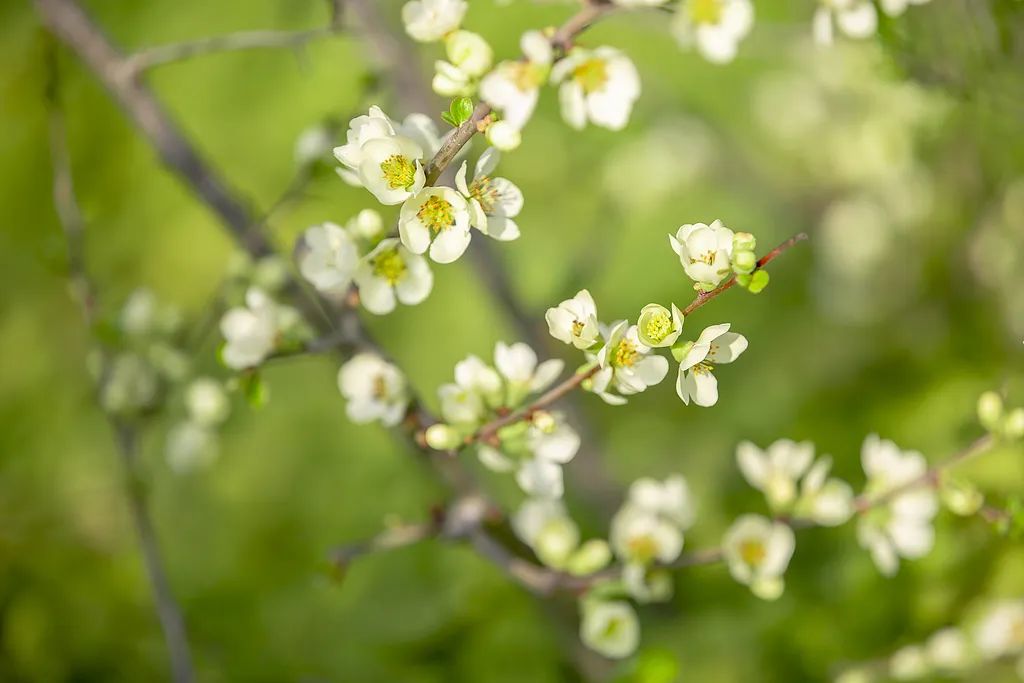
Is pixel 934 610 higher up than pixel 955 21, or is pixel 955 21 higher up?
pixel 955 21

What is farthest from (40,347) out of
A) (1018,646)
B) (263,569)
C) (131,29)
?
(1018,646)

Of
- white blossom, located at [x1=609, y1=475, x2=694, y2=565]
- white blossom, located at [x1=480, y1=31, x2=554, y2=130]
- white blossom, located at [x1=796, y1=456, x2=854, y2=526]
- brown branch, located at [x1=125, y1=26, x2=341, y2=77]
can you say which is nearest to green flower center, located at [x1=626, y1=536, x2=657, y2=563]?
white blossom, located at [x1=609, y1=475, x2=694, y2=565]

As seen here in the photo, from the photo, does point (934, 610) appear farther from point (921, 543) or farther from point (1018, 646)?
point (921, 543)

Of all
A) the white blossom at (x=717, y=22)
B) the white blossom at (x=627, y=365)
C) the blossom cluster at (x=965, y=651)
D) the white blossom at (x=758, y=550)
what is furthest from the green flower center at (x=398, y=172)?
the blossom cluster at (x=965, y=651)

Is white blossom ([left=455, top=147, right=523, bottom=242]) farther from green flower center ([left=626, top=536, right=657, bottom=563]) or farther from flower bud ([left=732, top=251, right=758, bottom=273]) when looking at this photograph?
green flower center ([left=626, top=536, right=657, bottom=563])

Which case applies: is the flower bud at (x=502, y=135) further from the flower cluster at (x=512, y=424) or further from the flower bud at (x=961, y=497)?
the flower bud at (x=961, y=497)
